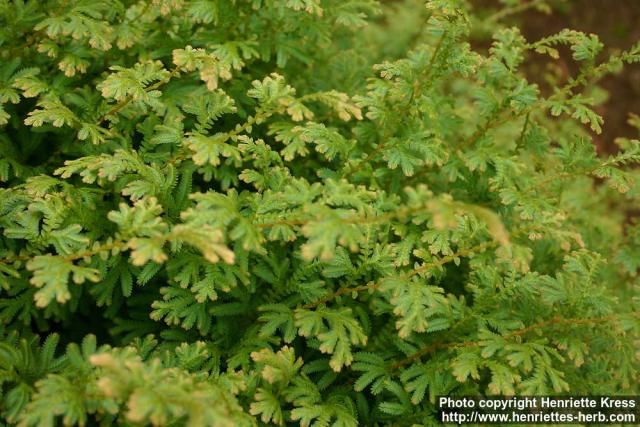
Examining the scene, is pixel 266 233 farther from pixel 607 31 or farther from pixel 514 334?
pixel 607 31

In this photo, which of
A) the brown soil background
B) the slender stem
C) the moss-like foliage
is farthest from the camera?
the brown soil background

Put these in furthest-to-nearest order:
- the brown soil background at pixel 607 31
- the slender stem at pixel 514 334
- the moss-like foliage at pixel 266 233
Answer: the brown soil background at pixel 607 31, the slender stem at pixel 514 334, the moss-like foliage at pixel 266 233

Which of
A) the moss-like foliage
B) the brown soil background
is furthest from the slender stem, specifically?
the brown soil background

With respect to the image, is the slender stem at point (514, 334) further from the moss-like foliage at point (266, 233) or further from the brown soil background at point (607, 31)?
the brown soil background at point (607, 31)

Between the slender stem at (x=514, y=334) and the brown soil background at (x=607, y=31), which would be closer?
the slender stem at (x=514, y=334)

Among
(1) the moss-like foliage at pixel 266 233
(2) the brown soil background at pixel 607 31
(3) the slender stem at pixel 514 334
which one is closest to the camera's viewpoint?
(1) the moss-like foliage at pixel 266 233

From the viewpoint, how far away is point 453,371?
8.29 feet

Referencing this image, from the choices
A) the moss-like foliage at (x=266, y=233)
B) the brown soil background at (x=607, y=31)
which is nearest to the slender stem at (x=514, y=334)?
the moss-like foliage at (x=266, y=233)

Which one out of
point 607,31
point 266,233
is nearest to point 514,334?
point 266,233

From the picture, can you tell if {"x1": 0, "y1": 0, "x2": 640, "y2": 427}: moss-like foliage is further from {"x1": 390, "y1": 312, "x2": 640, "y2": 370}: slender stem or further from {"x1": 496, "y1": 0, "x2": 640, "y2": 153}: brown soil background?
{"x1": 496, "y1": 0, "x2": 640, "y2": 153}: brown soil background

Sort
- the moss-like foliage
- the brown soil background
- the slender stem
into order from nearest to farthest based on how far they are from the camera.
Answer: the moss-like foliage
the slender stem
the brown soil background

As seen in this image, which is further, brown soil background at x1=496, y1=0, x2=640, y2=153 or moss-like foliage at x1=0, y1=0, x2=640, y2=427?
brown soil background at x1=496, y1=0, x2=640, y2=153

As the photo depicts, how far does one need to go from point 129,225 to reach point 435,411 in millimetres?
1553

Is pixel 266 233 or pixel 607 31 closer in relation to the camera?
pixel 266 233
